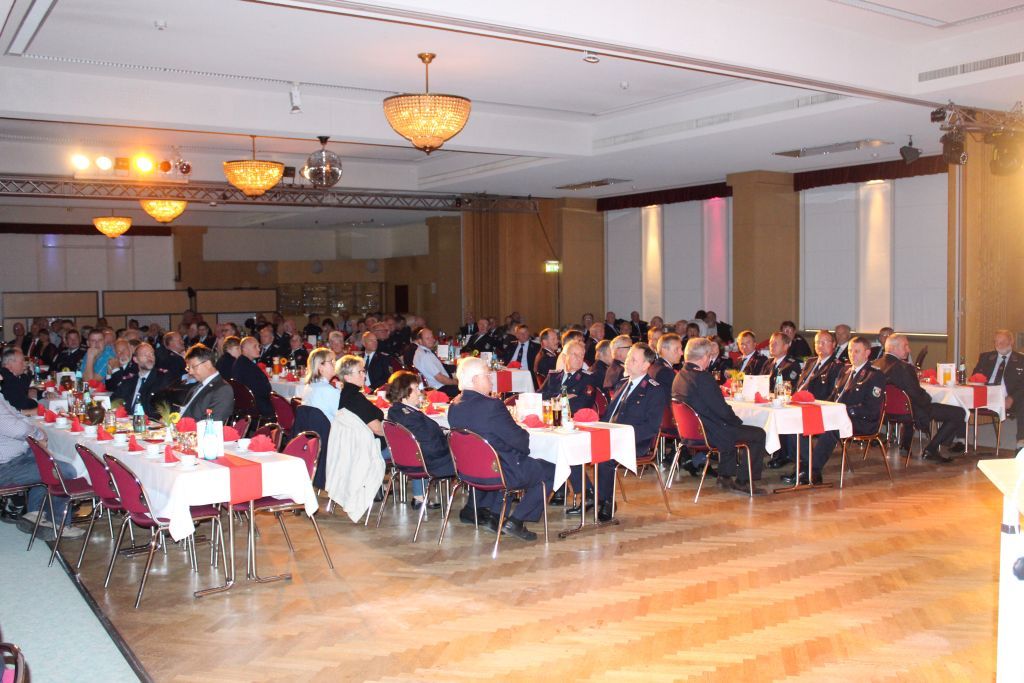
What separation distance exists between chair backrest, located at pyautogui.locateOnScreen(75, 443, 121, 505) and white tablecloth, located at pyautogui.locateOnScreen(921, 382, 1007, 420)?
7.68m

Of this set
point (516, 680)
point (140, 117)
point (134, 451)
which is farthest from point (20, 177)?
point (516, 680)

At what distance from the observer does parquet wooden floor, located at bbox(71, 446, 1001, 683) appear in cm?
462

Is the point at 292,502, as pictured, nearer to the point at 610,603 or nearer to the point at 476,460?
the point at 476,460

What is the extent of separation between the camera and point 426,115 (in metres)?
8.03

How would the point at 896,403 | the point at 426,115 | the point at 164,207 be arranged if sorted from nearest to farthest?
the point at 426,115 < the point at 896,403 < the point at 164,207

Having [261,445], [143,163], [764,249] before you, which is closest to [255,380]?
[261,445]

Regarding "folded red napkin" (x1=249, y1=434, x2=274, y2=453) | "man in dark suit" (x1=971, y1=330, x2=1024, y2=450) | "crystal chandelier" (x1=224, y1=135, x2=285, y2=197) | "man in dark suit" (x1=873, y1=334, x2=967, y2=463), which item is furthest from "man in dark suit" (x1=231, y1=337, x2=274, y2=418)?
"man in dark suit" (x1=971, y1=330, x2=1024, y2=450)

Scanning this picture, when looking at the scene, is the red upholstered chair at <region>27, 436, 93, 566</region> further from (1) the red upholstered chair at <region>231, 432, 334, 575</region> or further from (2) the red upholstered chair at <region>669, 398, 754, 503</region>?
(2) the red upholstered chair at <region>669, 398, 754, 503</region>

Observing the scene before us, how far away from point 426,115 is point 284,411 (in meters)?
3.13

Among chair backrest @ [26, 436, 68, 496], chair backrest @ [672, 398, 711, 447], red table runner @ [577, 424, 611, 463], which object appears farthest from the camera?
chair backrest @ [672, 398, 711, 447]

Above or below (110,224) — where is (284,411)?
below

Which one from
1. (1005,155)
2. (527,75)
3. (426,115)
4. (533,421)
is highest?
(527,75)

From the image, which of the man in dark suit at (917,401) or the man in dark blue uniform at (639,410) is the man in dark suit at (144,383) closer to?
the man in dark blue uniform at (639,410)

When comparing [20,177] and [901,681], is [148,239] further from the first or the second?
[901,681]
